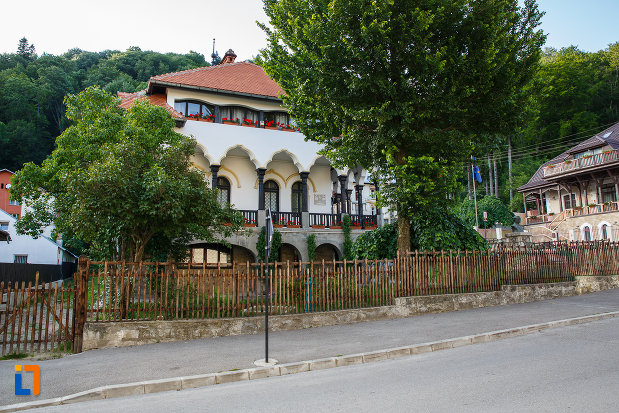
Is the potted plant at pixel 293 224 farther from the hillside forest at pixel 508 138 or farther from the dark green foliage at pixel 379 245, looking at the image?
the hillside forest at pixel 508 138

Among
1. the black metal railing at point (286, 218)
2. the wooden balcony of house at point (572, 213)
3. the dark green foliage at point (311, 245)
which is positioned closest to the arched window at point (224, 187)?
the black metal railing at point (286, 218)

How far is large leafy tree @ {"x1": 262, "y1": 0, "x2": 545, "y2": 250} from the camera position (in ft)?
42.3

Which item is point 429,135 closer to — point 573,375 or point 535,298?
point 535,298

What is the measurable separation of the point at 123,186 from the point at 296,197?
561 inches

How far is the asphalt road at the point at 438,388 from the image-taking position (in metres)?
5.04

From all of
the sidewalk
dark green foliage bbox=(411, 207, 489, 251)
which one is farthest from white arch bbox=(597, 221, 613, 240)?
the sidewalk

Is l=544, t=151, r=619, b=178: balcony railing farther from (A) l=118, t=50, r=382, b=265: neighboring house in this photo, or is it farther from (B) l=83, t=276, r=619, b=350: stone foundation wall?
(B) l=83, t=276, r=619, b=350: stone foundation wall

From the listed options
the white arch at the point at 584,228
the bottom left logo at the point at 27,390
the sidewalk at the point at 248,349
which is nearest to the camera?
the bottom left logo at the point at 27,390

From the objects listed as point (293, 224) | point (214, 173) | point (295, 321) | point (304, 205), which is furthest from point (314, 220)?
point (295, 321)

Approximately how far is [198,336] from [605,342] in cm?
885

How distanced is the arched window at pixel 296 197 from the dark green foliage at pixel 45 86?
1306 inches

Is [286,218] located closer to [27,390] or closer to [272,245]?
[272,245]

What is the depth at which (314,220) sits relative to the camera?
2212cm

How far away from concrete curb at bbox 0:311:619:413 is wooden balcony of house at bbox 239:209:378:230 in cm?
1300
